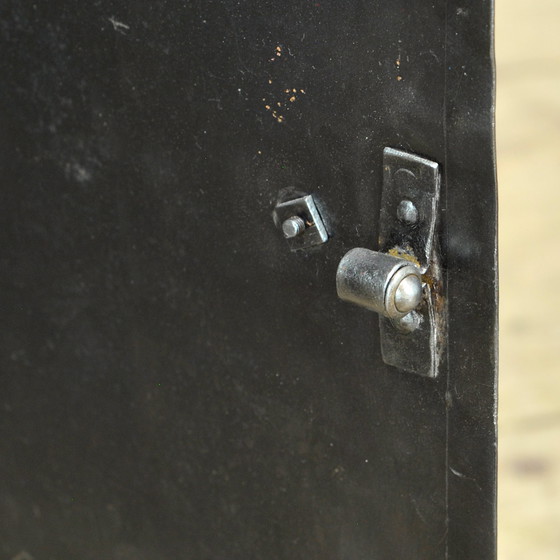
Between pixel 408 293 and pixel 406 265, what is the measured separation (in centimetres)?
2

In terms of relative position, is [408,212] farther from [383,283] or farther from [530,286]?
[530,286]

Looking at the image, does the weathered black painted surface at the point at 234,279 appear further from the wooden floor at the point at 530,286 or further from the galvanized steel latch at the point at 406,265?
the wooden floor at the point at 530,286

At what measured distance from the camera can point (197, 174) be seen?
0.67m

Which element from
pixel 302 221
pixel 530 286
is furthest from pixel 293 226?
pixel 530 286

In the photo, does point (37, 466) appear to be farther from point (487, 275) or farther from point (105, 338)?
point (487, 275)

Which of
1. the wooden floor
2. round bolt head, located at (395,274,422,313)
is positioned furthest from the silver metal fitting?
the wooden floor

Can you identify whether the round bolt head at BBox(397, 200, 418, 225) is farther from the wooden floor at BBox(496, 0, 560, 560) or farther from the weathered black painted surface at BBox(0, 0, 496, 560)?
the wooden floor at BBox(496, 0, 560, 560)

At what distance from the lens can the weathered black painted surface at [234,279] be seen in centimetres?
55

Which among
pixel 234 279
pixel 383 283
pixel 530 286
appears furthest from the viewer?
pixel 530 286

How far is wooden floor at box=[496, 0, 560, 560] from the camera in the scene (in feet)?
5.11

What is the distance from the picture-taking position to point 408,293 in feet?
1.79

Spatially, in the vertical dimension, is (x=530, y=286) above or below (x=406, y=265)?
below

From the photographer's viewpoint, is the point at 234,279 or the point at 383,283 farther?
the point at 234,279

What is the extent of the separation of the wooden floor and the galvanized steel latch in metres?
0.99
